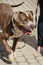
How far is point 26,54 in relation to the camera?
5629 mm

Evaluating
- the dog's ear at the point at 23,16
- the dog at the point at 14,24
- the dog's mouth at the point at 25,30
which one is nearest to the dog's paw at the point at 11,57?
the dog at the point at 14,24

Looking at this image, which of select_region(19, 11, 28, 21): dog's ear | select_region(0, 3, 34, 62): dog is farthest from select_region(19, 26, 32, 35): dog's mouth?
select_region(19, 11, 28, 21): dog's ear

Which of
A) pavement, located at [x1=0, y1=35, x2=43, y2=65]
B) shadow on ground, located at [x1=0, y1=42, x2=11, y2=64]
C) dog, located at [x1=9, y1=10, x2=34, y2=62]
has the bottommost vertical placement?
pavement, located at [x1=0, y1=35, x2=43, y2=65]

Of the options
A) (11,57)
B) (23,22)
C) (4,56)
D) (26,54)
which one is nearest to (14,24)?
(23,22)

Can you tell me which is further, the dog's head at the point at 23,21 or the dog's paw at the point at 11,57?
the dog's paw at the point at 11,57

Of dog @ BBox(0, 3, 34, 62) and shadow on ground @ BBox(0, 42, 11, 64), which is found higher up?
dog @ BBox(0, 3, 34, 62)

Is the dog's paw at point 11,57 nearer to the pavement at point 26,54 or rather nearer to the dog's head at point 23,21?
the pavement at point 26,54

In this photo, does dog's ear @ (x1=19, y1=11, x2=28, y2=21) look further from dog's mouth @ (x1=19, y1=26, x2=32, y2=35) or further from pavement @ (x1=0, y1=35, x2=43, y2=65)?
pavement @ (x1=0, y1=35, x2=43, y2=65)

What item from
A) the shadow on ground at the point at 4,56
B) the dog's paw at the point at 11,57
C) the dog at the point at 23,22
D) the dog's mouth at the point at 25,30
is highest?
the dog at the point at 23,22

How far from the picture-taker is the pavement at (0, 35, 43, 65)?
5.23 meters

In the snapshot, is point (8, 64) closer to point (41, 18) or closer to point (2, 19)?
point (2, 19)

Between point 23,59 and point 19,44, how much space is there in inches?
34.7

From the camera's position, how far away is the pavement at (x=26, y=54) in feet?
17.2

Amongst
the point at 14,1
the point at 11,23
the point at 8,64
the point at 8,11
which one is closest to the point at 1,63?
the point at 8,64
